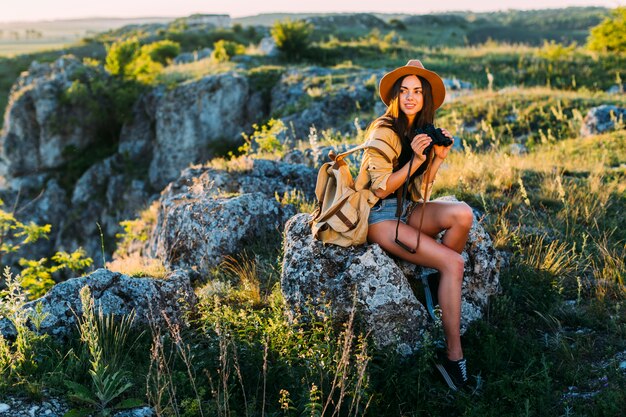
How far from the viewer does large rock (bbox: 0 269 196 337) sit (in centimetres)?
494

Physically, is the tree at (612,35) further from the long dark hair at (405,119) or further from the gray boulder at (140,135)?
the long dark hair at (405,119)

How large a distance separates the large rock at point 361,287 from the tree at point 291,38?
845 inches

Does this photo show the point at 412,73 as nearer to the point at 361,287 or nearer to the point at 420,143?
the point at 420,143

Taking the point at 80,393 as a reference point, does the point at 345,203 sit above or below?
above

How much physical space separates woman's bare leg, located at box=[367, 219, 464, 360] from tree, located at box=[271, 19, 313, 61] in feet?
71.2

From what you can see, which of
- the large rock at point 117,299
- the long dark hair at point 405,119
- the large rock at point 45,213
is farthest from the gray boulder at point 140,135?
the long dark hair at point 405,119

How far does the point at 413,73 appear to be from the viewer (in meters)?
4.73

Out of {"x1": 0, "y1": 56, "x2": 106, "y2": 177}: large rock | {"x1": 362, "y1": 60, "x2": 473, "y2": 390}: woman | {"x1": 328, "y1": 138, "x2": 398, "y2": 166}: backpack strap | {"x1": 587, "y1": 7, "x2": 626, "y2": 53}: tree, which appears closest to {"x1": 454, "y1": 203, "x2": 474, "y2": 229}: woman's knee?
{"x1": 362, "y1": 60, "x2": 473, "y2": 390}: woman

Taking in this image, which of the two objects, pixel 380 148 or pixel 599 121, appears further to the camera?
pixel 599 121

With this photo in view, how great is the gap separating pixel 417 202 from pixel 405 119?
74cm

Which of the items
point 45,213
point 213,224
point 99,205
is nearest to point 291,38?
point 99,205

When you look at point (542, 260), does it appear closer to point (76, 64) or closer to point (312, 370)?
point (312, 370)

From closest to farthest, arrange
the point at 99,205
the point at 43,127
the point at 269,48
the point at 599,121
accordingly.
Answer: the point at 599,121, the point at 99,205, the point at 43,127, the point at 269,48

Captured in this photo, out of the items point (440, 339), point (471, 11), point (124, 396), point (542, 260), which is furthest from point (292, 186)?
point (471, 11)
